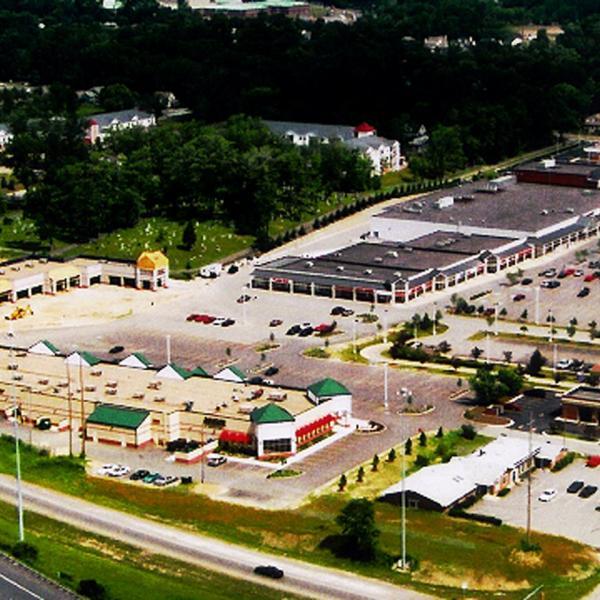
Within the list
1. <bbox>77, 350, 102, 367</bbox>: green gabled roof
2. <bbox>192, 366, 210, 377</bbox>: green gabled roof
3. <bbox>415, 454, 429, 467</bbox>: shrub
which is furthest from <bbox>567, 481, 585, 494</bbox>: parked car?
<bbox>77, 350, 102, 367</bbox>: green gabled roof

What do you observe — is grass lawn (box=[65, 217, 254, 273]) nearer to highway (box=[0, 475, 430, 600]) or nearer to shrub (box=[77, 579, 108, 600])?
highway (box=[0, 475, 430, 600])

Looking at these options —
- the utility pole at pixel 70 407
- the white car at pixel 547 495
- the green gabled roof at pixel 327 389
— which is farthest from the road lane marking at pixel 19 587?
the green gabled roof at pixel 327 389

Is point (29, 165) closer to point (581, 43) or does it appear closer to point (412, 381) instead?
point (412, 381)

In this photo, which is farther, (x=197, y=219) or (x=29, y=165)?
(x=29, y=165)

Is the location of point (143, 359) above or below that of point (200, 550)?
above

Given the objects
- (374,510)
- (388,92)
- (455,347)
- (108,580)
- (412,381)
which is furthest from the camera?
(388,92)

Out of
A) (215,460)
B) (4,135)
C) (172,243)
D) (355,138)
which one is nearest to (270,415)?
(215,460)

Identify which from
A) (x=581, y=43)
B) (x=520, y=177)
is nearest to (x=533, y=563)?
(x=520, y=177)

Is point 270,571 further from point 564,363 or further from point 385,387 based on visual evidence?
point 564,363
